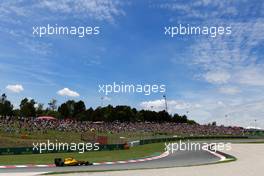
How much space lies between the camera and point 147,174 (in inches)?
639

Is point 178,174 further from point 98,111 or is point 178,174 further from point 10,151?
point 98,111

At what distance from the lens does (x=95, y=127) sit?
58594 millimetres

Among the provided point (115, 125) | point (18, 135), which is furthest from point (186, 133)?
point (18, 135)

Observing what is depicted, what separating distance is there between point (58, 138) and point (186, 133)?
3226cm

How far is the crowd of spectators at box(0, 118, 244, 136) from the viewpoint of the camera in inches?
1892

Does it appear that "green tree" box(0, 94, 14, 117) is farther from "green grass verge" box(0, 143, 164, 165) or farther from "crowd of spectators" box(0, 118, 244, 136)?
"green grass verge" box(0, 143, 164, 165)

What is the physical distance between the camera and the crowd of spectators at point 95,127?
48.1 m
